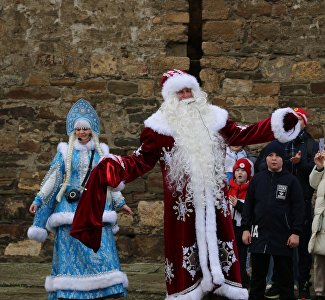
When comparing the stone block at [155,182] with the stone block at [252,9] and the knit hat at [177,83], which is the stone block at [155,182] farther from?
the knit hat at [177,83]

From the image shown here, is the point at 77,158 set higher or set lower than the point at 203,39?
lower

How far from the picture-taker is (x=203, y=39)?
1089 cm

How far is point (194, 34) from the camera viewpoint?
36.4 feet

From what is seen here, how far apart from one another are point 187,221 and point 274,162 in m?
1.78

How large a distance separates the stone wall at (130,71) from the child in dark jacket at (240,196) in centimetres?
194

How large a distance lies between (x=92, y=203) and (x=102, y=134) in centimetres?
441

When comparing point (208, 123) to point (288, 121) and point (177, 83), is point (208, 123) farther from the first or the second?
point (288, 121)

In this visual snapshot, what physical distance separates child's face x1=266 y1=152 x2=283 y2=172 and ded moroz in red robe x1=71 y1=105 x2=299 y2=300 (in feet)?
4.95

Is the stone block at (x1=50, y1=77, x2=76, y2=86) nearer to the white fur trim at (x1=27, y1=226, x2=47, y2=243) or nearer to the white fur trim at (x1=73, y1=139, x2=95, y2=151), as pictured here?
the white fur trim at (x1=73, y1=139, x2=95, y2=151)

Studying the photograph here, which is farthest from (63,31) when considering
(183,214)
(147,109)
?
(183,214)

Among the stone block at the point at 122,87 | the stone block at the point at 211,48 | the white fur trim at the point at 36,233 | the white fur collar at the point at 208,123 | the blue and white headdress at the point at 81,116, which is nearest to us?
the white fur collar at the point at 208,123

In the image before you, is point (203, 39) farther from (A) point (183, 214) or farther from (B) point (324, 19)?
(A) point (183, 214)

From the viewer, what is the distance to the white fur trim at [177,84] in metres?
6.89

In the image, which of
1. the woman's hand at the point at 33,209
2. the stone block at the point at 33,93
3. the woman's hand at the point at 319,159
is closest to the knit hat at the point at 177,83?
the woman's hand at the point at 319,159
